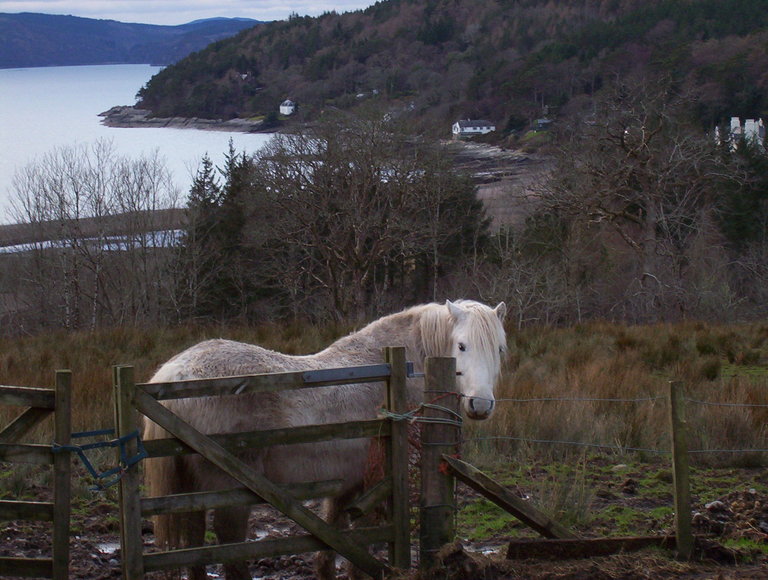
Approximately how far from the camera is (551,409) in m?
7.67

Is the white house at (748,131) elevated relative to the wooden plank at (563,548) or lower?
elevated

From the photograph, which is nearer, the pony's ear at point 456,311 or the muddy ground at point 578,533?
the muddy ground at point 578,533

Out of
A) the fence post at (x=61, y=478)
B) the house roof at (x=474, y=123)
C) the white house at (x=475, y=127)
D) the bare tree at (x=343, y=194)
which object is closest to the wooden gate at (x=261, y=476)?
the fence post at (x=61, y=478)

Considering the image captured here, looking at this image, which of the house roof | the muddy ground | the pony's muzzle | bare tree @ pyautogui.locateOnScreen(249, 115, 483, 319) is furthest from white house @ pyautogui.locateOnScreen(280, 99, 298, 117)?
the pony's muzzle

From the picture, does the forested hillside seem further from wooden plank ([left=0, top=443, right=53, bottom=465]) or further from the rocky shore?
wooden plank ([left=0, top=443, right=53, bottom=465])

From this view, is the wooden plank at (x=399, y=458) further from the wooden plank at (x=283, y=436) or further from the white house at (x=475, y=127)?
the white house at (x=475, y=127)

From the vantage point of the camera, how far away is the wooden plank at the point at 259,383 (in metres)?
3.69

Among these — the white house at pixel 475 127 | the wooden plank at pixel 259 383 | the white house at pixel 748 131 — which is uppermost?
the white house at pixel 475 127

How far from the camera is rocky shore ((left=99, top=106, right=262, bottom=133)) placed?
79.7 m

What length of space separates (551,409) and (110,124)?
315 ft

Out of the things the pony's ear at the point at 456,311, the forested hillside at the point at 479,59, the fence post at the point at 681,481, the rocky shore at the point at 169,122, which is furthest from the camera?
the rocky shore at the point at 169,122

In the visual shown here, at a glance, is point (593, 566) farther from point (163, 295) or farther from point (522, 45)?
point (522, 45)

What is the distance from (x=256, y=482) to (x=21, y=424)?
113 cm

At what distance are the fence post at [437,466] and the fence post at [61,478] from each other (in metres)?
1.76
